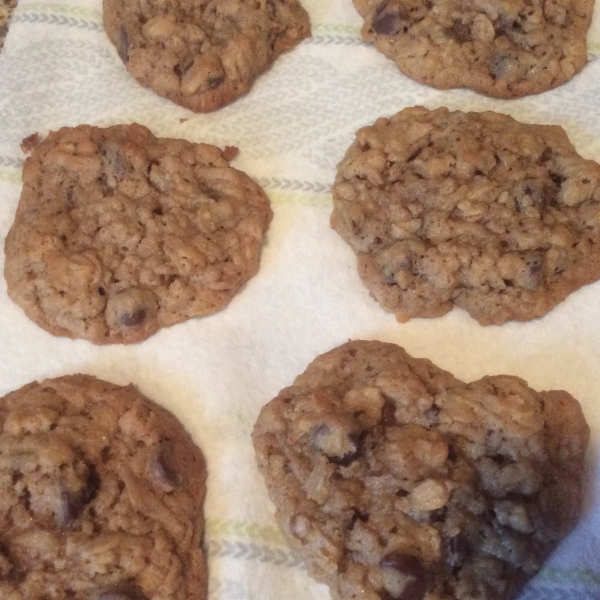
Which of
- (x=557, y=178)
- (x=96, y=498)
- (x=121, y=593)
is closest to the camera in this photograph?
(x=121, y=593)

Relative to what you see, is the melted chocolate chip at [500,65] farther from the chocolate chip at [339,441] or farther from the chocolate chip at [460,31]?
the chocolate chip at [339,441]

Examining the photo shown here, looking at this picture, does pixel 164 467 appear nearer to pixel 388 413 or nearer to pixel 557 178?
pixel 388 413

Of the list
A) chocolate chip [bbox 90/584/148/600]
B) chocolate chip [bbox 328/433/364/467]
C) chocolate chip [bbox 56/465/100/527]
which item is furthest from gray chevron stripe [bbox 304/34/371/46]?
chocolate chip [bbox 90/584/148/600]

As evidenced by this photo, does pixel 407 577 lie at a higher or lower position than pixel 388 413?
lower

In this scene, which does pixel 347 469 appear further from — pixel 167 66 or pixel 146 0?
pixel 146 0

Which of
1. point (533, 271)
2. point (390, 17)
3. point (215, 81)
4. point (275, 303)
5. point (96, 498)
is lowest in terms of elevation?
point (96, 498)

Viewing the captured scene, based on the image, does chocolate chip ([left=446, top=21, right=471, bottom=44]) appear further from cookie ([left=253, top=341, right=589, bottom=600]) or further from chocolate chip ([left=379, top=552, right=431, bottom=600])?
chocolate chip ([left=379, top=552, right=431, bottom=600])

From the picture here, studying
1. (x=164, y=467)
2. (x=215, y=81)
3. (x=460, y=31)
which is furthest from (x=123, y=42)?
(x=164, y=467)
